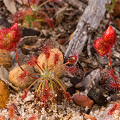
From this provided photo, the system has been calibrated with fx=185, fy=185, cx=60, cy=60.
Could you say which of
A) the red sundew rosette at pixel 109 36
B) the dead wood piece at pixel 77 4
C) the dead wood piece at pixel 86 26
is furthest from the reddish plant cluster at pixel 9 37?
the dead wood piece at pixel 77 4

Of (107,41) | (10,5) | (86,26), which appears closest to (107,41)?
(107,41)

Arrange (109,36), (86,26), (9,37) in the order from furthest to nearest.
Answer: (86,26) < (9,37) < (109,36)

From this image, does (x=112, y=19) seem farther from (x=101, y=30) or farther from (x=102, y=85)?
(x=102, y=85)

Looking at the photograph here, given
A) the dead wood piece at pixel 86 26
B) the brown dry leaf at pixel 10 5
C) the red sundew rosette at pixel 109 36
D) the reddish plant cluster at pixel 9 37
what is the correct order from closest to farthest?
the red sundew rosette at pixel 109 36 → the reddish plant cluster at pixel 9 37 → the dead wood piece at pixel 86 26 → the brown dry leaf at pixel 10 5

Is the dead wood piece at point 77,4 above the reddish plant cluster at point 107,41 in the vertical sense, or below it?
above

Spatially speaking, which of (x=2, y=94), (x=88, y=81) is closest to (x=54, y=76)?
(x=88, y=81)

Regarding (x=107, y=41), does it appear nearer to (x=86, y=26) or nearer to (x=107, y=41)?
(x=107, y=41)

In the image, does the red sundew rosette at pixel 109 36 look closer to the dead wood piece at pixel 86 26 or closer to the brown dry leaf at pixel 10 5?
the dead wood piece at pixel 86 26

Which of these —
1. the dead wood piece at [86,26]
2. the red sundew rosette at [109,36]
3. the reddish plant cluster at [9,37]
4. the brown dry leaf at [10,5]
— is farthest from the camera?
the brown dry leaf at [10,5]
